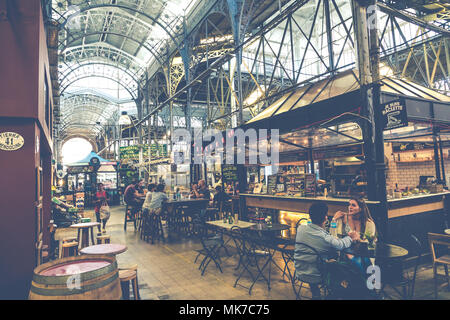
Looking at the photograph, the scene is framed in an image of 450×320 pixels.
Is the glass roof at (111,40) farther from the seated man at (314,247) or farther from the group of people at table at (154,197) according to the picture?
the seated man at (314,247)

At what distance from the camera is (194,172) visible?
13.8 meters

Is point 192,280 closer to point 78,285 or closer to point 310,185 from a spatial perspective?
point 78,285

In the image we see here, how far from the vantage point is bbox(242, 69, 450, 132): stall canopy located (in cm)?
498

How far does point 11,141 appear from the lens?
303 centimetres

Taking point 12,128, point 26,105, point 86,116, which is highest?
point 86,116

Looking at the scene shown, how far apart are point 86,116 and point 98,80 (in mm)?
14729

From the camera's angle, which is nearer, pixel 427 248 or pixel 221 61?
pixel 427 248

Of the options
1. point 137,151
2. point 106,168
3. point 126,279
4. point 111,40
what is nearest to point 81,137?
point 106,168

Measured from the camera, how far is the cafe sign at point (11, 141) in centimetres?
300

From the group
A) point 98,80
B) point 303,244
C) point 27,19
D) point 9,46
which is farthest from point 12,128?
point 98,80

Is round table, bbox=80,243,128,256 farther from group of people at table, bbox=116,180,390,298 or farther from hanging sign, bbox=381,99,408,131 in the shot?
hanging sign, bbox=381,99,408,131

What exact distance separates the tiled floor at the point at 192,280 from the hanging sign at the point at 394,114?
2.40 meters

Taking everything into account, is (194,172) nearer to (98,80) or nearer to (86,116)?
(98,80)

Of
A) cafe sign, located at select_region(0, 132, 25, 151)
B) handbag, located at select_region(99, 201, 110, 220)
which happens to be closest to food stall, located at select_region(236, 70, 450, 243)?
handbag, located at select_region(99, 201, 110, 220)
